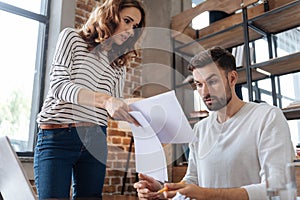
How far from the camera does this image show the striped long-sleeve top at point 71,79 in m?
1.07

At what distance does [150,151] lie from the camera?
90 centimetres

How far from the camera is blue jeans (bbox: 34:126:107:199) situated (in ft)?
3.29

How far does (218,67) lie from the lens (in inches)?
47.9

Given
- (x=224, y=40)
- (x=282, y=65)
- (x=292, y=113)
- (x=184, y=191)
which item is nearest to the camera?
(x=184, y=191)

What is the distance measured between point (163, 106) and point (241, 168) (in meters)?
0.42

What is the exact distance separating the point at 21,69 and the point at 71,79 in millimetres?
1621

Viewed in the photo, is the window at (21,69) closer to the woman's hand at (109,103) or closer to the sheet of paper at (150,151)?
the woman's hand at (109,103)

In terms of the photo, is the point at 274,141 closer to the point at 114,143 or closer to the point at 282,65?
the point at 282,65

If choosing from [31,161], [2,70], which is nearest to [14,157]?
[31,161]

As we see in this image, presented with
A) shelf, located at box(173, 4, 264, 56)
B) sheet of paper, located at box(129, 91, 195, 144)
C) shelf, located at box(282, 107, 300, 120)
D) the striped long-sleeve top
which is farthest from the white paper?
shelf, located at box(173, 4, 264, 56)

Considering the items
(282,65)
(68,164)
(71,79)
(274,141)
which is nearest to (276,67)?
(282,65)

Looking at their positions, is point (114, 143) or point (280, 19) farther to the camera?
point (114, 143)

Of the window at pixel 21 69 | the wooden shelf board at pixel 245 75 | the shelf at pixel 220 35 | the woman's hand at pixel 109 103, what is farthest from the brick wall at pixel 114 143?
the woman's hand at pixel 109 103

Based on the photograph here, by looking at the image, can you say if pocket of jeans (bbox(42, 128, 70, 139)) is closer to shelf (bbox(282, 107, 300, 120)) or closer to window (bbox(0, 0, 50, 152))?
window (bbox(0, 0, 50, 152))
